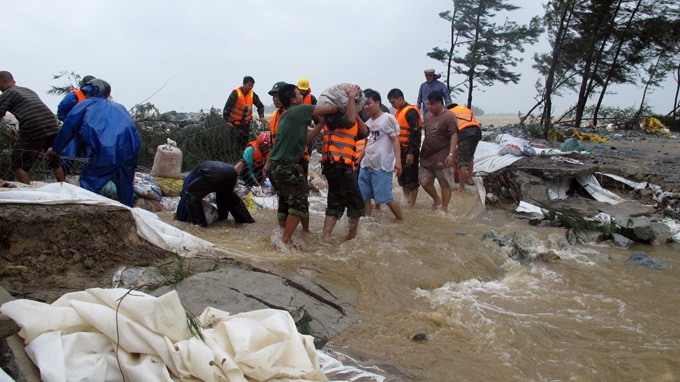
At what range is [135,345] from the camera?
6.88 ft

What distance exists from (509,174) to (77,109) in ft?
20.3

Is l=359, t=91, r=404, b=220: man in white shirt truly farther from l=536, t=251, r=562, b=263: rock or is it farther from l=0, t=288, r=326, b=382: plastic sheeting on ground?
l=0, t=288, r=326, b=382: plastic sheeting on ground

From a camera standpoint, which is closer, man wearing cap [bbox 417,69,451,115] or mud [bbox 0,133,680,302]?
mud [bbox 0,133,680,302]

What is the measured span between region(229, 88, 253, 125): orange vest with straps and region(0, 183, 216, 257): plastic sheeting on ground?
4462mm

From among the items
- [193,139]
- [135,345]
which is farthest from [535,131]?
[135,345]

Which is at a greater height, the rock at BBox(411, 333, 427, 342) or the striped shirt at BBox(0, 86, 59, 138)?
the striped shirt at BBox(0, 86, 59, 138)

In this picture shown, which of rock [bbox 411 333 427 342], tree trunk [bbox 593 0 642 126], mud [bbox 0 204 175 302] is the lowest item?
rock [bbox 411 333 427 342]

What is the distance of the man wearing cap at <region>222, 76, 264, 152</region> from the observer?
8.77m

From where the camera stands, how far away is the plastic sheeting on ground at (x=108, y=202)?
3482 mm

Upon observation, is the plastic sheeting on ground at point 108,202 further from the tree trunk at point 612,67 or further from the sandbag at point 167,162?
the tree trunk at point 612,67

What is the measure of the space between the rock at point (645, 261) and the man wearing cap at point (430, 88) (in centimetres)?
400

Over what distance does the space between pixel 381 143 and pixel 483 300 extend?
2.41 m

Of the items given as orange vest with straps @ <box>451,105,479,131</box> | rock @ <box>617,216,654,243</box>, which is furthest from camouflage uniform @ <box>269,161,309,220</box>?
rock @ <box>617,216,654,243</box>

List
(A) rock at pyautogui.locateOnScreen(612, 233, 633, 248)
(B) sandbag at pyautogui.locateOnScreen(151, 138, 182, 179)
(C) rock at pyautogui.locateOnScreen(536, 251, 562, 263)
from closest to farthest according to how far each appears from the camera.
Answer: (C) rock at pyautogui.locateOnScreen(536, 251, 562, 263) < (A) rock at pyautogui.locateOnScreen(612, 233, 633, 248) < (B) sandbag at pyautogui.locateOnScreen(151, 138, 182, 179)
